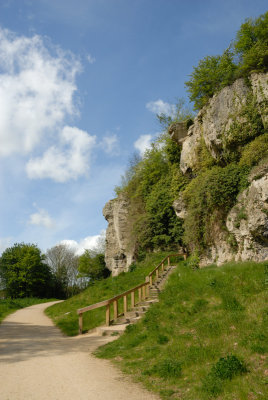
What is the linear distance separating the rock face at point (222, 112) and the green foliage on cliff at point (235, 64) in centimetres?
61

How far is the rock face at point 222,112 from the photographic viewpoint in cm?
1558

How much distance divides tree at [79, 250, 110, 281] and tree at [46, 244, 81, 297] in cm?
812

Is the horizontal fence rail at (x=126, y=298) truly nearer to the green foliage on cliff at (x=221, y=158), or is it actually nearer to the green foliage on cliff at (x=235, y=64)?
the green foliage on cliff at (x=221, y=158)

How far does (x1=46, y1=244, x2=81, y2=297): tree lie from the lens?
5222 centimetres

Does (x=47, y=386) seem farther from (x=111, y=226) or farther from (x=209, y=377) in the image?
(x=111, y=226)

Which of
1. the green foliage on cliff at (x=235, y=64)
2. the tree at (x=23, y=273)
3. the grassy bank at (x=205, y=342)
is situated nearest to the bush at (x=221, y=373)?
the grassy bank at (x=205, y=342)

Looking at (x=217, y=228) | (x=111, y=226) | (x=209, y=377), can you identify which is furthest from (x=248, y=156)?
(x=111, y=226)

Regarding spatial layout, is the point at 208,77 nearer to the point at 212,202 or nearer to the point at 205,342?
the point at 212,202

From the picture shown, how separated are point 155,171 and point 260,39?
14.3 metres

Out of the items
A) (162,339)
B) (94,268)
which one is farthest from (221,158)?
(94,268)

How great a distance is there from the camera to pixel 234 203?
1488cm

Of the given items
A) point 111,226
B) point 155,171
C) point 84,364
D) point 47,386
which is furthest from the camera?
point 111,226

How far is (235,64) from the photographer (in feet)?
61.3

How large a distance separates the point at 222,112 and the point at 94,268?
33.0m
